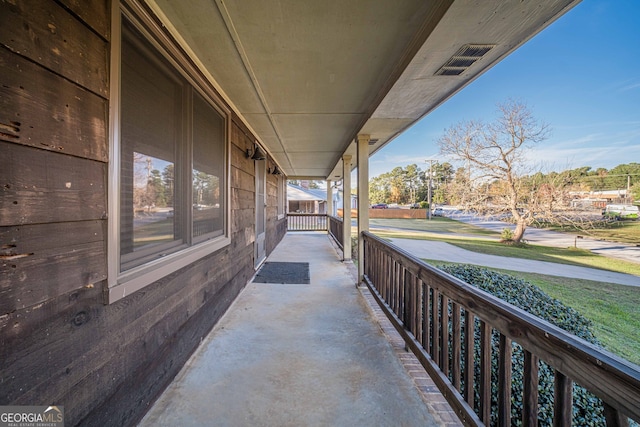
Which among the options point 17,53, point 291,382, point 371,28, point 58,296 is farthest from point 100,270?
point 371,28

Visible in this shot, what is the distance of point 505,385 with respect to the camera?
110 centimetres

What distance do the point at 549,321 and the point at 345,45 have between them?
312cm

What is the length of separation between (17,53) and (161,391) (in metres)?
1.87

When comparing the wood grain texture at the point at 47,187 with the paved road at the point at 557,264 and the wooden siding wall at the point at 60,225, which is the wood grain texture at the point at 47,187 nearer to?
the wooden siding wall at the point at 60,225

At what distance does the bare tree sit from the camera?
34.9 feet

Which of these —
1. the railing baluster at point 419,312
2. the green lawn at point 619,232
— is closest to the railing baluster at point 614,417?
the railing baluster at point 419,312

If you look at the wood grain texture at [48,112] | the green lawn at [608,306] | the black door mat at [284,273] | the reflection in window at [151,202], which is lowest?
the green lawn at [608,306]

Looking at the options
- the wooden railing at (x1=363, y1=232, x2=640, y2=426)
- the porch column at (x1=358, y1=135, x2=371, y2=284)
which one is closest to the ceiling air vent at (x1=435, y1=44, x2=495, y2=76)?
the wooden railing at (x1=363, y1=232, x2=640, y2=426)

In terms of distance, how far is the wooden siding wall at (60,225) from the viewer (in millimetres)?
798

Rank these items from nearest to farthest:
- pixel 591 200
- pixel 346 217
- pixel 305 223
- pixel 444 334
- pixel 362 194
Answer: pixel 444 334 → pixel 362 194 → pixel 346 217 → pixel 591 200 → pixel 305 223

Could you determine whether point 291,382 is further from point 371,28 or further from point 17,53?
point 371,28

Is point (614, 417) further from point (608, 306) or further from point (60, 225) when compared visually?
point (608, 306)

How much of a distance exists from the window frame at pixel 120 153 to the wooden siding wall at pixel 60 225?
0.04m

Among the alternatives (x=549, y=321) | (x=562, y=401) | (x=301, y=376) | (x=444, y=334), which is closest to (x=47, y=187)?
(x=301, y=376)
